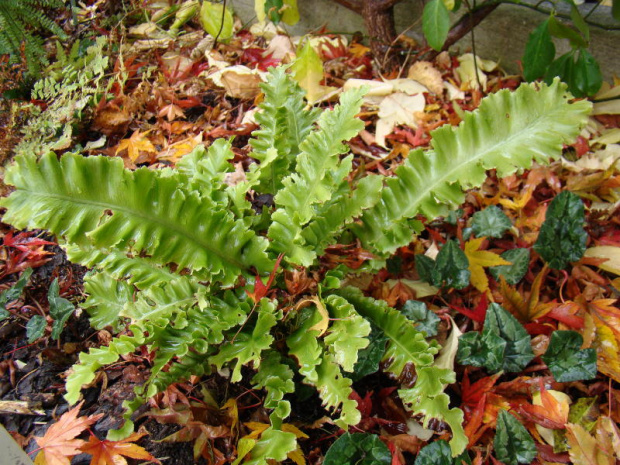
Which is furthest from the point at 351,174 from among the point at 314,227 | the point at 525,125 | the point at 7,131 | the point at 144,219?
the point at 7,131

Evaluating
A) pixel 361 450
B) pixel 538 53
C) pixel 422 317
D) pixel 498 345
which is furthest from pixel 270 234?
pixel 538 53

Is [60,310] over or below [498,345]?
over

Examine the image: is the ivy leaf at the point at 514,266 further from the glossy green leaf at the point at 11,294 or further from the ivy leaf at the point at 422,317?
the glossy green leaf at the point at 11,294

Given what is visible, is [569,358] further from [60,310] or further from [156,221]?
[60,310]

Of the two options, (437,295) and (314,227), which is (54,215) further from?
(437,295)

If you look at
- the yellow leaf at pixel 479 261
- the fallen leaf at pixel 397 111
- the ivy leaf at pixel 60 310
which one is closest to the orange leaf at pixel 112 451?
the ivy leaf at pixel 60 310

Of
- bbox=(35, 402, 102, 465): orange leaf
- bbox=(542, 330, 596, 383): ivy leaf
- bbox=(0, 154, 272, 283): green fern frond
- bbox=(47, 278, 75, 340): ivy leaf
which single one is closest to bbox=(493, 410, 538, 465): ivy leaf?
bbox=(542, 330, 596, 383): ivy leaf
